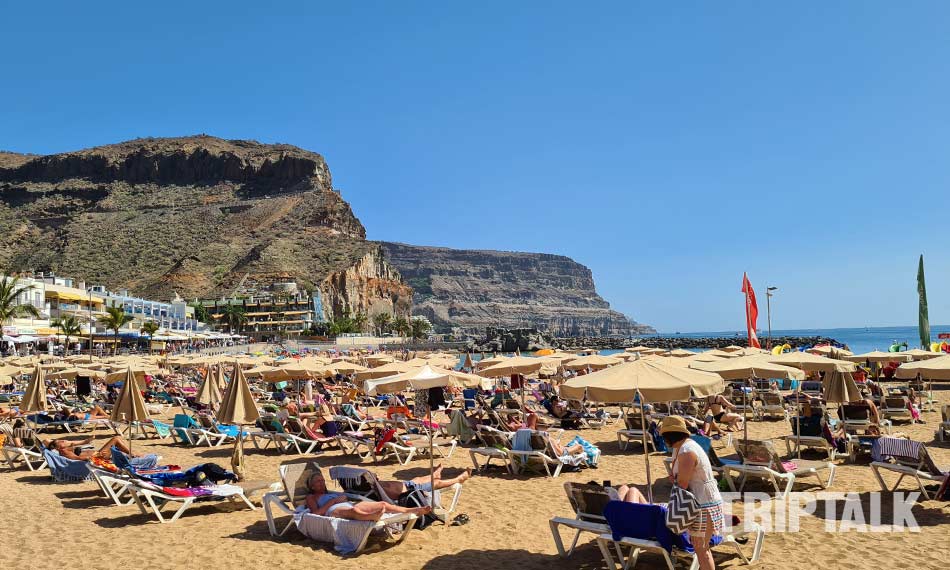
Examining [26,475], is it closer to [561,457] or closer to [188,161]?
[561,457]

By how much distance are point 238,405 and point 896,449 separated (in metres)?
7.98

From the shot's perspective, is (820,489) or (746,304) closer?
(820,489)

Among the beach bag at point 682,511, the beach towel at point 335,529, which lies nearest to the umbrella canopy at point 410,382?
the beach towel at point 335,529

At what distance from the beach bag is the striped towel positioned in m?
4.43

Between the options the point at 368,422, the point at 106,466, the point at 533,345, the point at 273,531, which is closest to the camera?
the point at 273,531

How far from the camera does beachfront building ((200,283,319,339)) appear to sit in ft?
294

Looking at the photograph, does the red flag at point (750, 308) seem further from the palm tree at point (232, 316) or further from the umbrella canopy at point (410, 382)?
the palm tree at point (232, 316)

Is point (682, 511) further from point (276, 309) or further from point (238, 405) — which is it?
point (276, 309)

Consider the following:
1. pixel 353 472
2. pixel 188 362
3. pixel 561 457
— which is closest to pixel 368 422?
pixel 561 457

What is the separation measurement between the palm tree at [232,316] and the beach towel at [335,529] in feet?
274

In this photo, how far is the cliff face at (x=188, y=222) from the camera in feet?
323

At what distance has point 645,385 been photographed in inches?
242

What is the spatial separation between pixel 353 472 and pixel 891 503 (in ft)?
18.5

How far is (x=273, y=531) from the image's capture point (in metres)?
6.16
